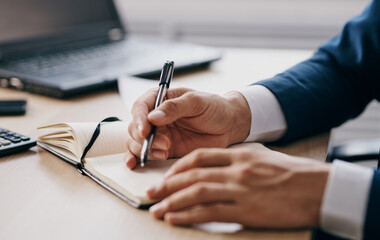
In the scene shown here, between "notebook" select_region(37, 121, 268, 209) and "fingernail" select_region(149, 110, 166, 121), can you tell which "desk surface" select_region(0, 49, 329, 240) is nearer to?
"notebook" select_region(37, 121, 268, 209)

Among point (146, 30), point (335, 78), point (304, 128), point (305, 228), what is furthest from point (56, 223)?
point (146, 30)

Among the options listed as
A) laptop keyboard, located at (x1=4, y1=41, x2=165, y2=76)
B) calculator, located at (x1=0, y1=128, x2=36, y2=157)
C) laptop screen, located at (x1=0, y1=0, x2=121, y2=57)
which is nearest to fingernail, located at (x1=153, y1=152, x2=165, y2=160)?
calculator, located at (x1=0, y1=128, x2=36, y2=157)

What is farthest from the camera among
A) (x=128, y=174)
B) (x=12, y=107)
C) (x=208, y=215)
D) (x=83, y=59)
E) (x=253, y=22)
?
(x=253, y=22)

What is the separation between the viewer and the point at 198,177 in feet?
1.72

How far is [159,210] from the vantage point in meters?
0.51

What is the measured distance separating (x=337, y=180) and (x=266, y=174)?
0.27 ft

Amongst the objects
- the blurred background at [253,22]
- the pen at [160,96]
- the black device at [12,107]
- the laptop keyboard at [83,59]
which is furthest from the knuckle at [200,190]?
the blurred background at [253,22]

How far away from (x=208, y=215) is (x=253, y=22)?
1.61 m

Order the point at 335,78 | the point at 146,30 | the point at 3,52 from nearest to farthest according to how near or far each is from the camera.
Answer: the point at 335,78 < the point at 3,52 < the point at 146,30

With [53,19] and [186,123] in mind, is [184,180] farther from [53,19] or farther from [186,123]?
[53,19]

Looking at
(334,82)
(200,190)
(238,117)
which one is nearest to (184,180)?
(200,190)

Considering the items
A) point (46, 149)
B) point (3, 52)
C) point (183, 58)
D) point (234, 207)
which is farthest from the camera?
point (183, 58)

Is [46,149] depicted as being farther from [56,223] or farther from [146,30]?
[146,30]

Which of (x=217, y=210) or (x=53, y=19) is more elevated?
(x=53, y=19)
